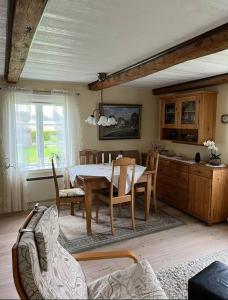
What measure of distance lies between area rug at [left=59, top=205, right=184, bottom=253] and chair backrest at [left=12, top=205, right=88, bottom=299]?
4.59ft

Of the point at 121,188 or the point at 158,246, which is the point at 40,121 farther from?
the point at 158,246

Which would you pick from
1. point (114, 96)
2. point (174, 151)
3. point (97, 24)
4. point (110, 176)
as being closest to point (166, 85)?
point (114, 96)

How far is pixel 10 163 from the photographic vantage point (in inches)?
157

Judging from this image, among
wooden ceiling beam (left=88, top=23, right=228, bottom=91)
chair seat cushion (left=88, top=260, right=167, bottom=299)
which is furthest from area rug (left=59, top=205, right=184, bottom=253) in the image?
wooden ceiling beam (left=88, top=23, right=228, bottom=91)

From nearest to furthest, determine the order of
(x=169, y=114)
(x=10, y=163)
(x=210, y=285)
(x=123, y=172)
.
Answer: (x=210, y=285), (x=123, y=172), (x=10, y=163), (x=169, y=114)

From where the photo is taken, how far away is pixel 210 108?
3982mm

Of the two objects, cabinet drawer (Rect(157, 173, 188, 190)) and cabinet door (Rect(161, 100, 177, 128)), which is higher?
cabinet door (Rect(161, 100, 177, 128))

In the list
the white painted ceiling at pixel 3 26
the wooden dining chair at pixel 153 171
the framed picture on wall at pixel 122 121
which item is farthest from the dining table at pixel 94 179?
the white painted ceiling at pixel 3 26

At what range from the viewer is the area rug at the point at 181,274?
86.5 inches

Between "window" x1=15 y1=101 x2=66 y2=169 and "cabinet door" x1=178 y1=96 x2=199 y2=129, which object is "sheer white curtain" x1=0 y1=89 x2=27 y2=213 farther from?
"cabinet door" x1=178 y1=96 x2=199 y2=129

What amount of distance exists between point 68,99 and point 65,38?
233cm

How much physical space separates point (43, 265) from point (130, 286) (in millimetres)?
645

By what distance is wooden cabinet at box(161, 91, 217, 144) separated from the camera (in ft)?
13.0

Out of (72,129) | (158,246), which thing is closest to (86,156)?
(72,129)
